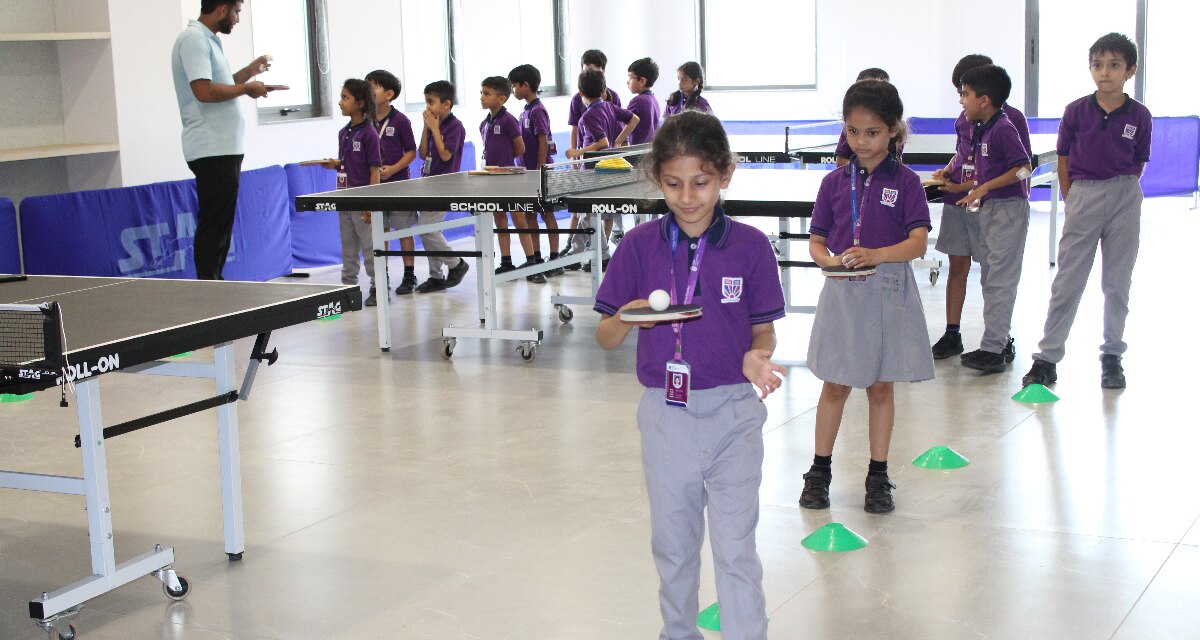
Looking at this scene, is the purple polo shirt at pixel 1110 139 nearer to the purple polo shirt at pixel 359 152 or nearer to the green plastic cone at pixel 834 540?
the green plastic cone at pixel 834 540

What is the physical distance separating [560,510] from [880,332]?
1.27 metres

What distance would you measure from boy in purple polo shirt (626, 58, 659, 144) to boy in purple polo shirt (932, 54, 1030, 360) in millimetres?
4196

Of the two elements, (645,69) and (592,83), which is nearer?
(592,83)

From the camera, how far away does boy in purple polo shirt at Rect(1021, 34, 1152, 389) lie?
19.0 ft

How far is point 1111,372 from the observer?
6.11 meters

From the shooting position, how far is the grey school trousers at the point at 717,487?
2848mm

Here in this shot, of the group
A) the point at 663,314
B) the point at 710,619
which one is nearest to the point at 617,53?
the point at 710,619

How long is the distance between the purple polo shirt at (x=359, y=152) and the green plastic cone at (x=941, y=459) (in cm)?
486

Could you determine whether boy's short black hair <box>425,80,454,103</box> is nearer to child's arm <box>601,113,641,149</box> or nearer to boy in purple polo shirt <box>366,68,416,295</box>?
boy in purple polo shirt <box>366,68,416,295</box>

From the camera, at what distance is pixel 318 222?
10.8 metres

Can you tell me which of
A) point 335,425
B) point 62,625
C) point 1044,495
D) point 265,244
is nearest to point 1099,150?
point 1044,495

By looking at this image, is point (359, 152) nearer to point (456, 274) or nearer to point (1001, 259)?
point (456, 274)

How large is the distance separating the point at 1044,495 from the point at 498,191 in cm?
361

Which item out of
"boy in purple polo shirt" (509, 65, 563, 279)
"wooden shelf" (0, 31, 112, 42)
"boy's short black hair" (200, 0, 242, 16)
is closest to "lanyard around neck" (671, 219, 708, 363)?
"boy's short black hair" (200, 0, 242, 16)
